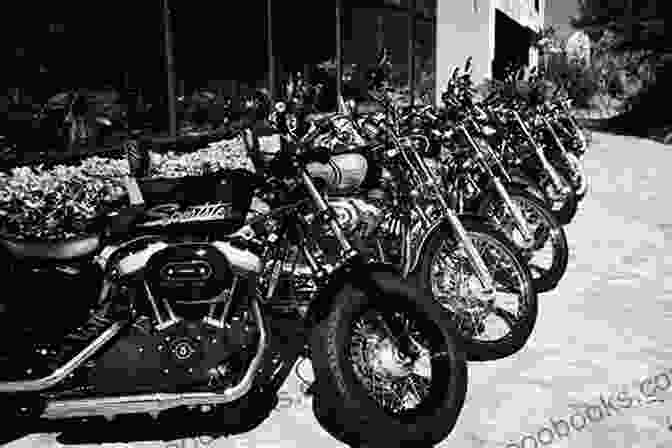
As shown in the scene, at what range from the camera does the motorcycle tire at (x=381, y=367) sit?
267 centimetres

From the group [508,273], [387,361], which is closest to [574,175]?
[508,273]

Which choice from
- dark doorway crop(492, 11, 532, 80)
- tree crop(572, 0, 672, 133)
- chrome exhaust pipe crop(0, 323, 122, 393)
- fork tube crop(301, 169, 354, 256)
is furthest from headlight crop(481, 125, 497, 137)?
tree crop(572, 0, 672, 133)

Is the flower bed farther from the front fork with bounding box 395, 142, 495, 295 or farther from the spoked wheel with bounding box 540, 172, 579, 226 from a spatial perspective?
the spoked wheel with bounding box 540, 172, 579, 226

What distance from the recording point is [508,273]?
147 inches

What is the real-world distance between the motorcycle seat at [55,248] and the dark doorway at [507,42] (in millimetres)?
16208

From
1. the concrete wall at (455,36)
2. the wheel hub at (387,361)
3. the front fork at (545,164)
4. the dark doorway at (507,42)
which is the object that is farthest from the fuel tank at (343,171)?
the dark doorway at (507,42)

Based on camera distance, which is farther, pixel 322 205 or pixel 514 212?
pixel 514 212

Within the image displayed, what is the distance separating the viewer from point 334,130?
13.6 ft

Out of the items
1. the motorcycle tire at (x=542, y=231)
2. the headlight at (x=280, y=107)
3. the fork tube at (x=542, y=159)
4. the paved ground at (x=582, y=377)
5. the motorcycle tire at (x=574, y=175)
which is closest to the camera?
the headlight at (x=280, y=107)

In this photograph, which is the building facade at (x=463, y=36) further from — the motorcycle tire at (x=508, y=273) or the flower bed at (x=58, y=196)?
the motorcycle tire at (x=508, y=273)

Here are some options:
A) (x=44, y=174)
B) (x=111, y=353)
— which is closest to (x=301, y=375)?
(x=111, y=353)

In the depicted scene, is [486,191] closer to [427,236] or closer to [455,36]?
[427,236]

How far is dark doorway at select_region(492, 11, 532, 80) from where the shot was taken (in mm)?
19344

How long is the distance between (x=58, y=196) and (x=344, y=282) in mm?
3508
